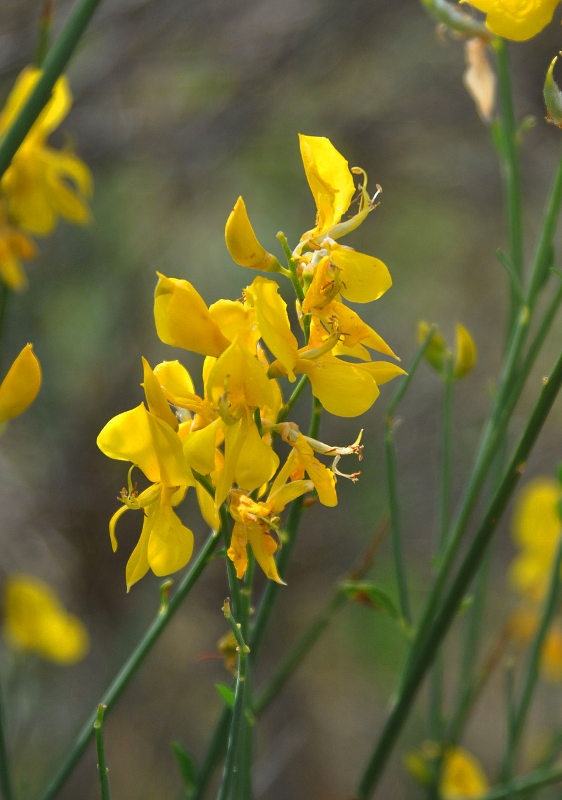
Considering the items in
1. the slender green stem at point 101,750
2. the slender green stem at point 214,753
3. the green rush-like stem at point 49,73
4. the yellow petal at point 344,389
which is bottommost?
the slender green stem at point 214,753

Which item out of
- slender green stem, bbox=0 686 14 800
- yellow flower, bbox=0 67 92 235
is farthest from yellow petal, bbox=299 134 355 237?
yellow flower, bbox=0 67 92 235

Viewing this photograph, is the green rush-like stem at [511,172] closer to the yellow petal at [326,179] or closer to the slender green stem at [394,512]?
the slender green stem at [394,512]

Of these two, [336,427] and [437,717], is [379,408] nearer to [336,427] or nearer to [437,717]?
[336,427]

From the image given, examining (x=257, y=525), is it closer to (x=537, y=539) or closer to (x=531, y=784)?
(x=531, y=784)

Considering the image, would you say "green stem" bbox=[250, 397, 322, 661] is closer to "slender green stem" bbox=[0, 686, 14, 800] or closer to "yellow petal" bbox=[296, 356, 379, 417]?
"yellow petal" bbox=[296, 356, 379, 417]

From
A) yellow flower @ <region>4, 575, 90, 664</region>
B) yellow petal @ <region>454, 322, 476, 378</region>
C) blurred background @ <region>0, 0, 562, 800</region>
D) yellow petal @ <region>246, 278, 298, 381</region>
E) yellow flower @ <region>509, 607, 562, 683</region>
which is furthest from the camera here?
blurred background @ <region>0, 0, 562, 800</region>

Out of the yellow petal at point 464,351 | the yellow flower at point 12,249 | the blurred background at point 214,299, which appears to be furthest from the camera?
the blurred background at point 214,299

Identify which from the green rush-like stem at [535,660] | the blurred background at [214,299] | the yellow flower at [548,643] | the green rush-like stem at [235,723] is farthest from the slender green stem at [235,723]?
the blurred background at [214,299]
